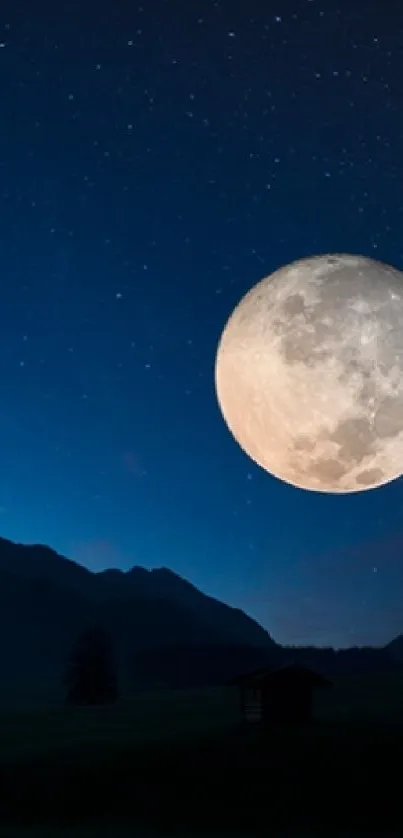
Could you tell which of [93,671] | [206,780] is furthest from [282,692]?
[93,671]

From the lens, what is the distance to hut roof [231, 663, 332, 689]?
43.6 meters

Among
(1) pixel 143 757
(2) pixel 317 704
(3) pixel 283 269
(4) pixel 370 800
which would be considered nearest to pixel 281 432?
(3) pixel 283 269

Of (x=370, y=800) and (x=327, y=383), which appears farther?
(x=370, y=800)

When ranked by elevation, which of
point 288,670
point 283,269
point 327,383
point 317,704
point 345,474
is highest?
point 283,269

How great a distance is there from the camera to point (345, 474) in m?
11.4

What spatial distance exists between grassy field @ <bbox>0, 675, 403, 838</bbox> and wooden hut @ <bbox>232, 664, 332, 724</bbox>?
162 centimetres

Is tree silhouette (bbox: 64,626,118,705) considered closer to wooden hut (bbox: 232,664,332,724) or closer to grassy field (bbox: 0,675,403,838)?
grassy field (bbox: 0,675,403,838)

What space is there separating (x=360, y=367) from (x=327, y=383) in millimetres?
471

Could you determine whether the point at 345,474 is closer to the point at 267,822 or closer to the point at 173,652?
the point at 267,822

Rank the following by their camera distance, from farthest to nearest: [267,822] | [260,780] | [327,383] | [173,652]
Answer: [173,652] → [260,780] → [267,822] → [327,383]

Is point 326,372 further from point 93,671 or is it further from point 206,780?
point 93,671

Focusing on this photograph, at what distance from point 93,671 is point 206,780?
3860 cm

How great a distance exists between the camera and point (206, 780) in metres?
27.8

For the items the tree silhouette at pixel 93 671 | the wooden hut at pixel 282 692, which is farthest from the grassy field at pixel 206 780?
the tree silhouette at pixel 93 671
